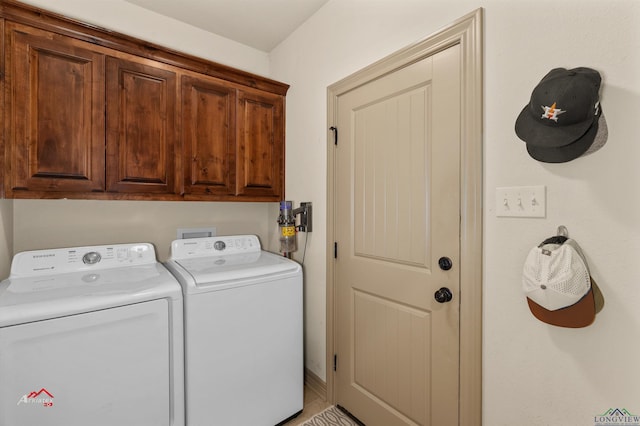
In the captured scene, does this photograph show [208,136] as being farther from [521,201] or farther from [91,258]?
[521,201]

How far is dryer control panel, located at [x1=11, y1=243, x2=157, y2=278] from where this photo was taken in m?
1.54

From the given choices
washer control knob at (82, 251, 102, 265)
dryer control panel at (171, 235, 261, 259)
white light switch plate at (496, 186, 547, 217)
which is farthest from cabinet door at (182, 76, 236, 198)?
white light switch plate at (496, 186, 547, 217)

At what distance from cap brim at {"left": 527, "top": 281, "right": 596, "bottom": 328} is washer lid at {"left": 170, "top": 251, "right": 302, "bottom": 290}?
123cm

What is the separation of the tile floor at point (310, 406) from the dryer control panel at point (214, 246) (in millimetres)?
1108

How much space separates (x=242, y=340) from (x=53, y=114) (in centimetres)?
155

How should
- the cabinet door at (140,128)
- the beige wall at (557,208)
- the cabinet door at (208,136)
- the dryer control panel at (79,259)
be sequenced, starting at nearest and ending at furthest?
the beige wall at (557,208) < the dryer control panel at (79,259) < the cabinet door at (140,128) < the cabinet door at (208,136)

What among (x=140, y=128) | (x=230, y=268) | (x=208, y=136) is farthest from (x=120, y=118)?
(x=230, y=268)

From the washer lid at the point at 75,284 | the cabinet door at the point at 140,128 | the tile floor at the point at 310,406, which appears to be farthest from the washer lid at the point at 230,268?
the tile floor at the point at 310,406

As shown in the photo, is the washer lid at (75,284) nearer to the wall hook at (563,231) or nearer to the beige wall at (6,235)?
the beige wall at (6,235)

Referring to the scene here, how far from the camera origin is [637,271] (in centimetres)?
84

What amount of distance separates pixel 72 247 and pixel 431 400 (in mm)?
2183

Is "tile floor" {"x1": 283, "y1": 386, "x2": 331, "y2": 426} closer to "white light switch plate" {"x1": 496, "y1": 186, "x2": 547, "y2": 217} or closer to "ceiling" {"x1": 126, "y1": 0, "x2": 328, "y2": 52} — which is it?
"white light switch plate" {"x1": 496, "y1": 186, "x2": 547, "y2": 217}

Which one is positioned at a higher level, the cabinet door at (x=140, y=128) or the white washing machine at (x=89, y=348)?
the cabinet door at (x=140, y=128)

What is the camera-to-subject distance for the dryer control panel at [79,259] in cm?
154
